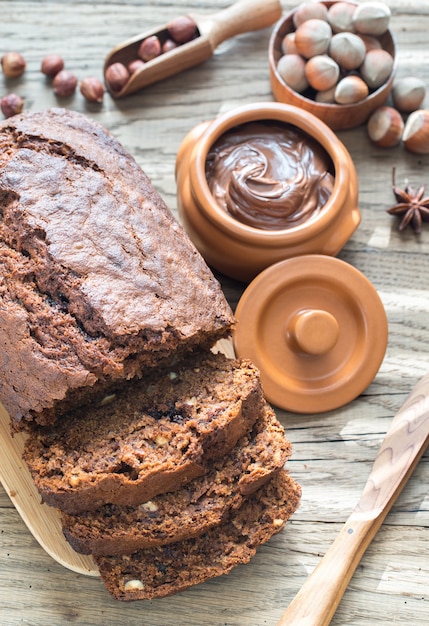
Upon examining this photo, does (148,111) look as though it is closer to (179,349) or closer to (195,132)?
(195,132)

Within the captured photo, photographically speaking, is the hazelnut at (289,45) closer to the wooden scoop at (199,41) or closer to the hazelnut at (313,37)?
the hazelnut at (313,37)

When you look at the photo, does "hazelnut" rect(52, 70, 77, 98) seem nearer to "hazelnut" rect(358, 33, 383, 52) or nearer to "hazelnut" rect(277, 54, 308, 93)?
"hazelnut" rect(277, 54, 308, 93)

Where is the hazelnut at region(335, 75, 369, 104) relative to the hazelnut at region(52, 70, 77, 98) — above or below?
below

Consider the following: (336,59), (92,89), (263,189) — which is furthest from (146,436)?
(336,59)

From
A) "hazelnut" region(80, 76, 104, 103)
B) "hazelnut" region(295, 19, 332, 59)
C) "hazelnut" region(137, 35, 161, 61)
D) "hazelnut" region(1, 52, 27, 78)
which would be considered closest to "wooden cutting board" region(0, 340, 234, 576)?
"hazelnut" region(80, 76, 104, 103)

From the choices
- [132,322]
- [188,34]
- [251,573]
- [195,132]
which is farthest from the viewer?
[188,34]

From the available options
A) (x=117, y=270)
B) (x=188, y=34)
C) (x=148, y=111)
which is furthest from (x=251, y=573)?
(x=188, y=34)
